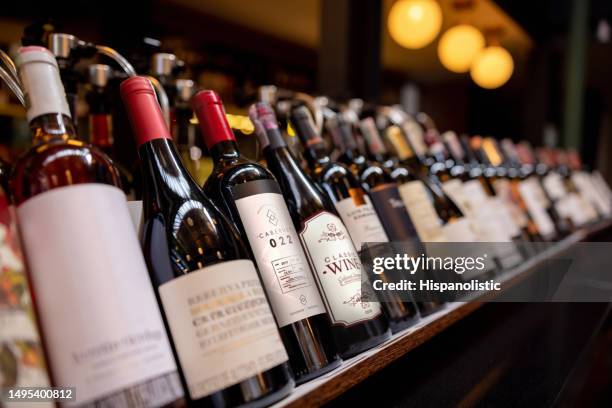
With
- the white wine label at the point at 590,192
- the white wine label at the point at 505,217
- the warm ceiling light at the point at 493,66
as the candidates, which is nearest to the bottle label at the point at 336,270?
the white wine label at the point at 505,217

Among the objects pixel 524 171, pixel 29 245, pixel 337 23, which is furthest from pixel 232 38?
pixel 29 245

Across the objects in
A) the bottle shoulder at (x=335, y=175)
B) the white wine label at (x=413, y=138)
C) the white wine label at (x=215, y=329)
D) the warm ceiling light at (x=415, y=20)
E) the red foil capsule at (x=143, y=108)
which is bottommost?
the white wine label at (x=215, y=329)

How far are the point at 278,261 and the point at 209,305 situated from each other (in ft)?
0.40

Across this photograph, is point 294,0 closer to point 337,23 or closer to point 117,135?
point 337,23

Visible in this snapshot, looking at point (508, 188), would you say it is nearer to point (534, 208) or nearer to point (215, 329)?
point (534, 208)

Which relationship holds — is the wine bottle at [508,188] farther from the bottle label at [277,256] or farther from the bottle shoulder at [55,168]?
the bottle shoulder at [55,168]

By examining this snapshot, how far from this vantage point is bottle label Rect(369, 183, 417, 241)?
2.64 feet

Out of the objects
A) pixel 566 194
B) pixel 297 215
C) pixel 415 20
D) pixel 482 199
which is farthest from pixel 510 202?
pixel 415 20

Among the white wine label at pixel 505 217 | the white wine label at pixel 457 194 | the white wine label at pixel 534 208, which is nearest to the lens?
the white wine label at pixel 457 194

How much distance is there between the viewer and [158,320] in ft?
1.44

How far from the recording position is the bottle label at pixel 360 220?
73 cm

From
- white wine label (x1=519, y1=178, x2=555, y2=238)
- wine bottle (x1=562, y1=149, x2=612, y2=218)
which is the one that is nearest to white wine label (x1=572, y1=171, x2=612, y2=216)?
wine bottle (x1=562, y1=149, x2=612, y2=218)

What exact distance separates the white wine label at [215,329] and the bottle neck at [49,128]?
153 mm

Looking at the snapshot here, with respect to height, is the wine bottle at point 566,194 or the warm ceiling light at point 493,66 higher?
the warm ceiling light at point 493,66
